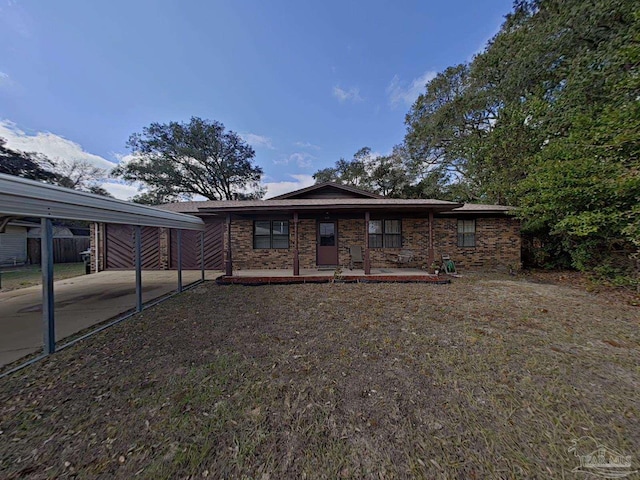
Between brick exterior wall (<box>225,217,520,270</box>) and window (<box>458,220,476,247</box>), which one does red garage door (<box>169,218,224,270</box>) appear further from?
window (<box>458,220,476,247</box>)

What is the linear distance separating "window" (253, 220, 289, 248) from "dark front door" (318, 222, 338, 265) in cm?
144

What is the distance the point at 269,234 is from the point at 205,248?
3.33 metres

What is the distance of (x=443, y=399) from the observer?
232 centimetres

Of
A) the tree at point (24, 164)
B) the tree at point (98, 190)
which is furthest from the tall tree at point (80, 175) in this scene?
the tree at point (24, 164)

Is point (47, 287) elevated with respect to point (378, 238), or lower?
lower

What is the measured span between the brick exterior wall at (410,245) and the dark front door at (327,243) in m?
0.18

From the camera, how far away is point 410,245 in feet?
32.1

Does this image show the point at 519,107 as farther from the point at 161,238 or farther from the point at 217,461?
the point at 161,238

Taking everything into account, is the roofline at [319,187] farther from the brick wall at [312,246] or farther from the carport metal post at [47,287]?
the carport metal post at [47,287]

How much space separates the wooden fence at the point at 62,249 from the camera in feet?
48.8

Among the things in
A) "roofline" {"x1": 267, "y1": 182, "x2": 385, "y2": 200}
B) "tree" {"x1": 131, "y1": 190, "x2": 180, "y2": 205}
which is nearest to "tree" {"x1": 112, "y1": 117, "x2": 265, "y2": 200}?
"tree" {"x1": 131, "y1": 190, "x2": 180, "y2": 205}

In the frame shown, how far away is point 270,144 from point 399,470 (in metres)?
20.6

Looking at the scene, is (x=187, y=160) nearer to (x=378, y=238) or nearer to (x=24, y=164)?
(x=24, y=164)

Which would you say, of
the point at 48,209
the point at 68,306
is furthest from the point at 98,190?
the point at 48,209
